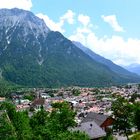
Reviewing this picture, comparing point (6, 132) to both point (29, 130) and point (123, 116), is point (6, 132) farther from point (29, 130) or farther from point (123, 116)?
point (123, 116)

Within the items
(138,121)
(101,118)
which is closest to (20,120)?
(138,121)

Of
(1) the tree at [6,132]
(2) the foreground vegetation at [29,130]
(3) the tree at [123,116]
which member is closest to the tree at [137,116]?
(3) the tree at [123,116]

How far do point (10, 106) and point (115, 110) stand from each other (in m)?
19.3

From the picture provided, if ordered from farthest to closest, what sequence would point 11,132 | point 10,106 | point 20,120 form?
point 10,106, point 20,120, point 11,132

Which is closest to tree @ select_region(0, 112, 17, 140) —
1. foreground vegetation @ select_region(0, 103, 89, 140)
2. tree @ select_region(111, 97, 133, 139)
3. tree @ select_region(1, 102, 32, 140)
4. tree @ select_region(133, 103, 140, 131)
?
foreground vegetation @ select_region(0, 103, 89, 140)

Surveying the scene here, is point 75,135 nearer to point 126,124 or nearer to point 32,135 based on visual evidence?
point 32,135

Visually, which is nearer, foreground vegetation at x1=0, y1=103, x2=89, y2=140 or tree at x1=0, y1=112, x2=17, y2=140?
foreground vegetation at x1=0, y1=103, x2=89, y2=140

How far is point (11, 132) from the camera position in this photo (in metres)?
54.9

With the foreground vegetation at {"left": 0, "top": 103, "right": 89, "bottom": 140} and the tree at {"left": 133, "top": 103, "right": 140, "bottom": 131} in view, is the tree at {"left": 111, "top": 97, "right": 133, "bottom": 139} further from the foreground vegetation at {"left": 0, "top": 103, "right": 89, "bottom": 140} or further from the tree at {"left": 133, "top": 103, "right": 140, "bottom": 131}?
the tree at {"left": 133, "top": 103, "right": 140, "bottom": 131}

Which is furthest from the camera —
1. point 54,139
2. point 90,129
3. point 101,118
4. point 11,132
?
point 101,118

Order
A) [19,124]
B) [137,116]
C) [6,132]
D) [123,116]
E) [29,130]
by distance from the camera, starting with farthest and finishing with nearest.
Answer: [137,116] → [123,116] → [19,124] → [29,130] → [6,132]


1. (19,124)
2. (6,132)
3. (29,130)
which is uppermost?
(19,124)

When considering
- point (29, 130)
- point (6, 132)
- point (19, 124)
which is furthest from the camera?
point (19, 124)

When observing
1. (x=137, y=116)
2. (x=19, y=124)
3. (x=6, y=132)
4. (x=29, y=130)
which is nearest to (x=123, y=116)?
(x=137, y=116)
